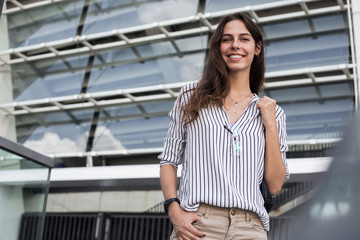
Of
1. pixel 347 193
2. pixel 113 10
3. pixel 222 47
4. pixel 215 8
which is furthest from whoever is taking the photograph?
pixel 113 10

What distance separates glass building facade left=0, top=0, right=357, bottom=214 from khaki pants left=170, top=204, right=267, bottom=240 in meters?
9.03

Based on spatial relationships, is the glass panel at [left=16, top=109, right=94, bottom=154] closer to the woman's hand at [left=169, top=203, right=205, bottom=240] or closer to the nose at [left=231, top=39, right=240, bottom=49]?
the nose at [left=231, top=39, right=240, bottom=49]

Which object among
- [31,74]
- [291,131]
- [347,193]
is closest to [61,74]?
[31,74]

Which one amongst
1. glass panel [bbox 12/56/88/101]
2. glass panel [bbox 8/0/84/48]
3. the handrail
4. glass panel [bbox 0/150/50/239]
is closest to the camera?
the handrail

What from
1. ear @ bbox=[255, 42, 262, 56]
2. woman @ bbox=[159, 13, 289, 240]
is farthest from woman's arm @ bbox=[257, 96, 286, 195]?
ear @ bbox=[255, 42, 262, 56]

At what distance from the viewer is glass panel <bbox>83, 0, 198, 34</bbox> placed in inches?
490

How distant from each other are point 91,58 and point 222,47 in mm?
11395

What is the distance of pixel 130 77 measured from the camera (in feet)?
41.5

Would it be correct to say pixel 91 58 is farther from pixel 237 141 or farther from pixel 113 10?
pixel 237 141

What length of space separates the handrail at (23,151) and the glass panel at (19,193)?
0.14ft

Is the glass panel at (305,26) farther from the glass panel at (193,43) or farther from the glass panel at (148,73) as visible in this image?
the glass panel at (148,73)

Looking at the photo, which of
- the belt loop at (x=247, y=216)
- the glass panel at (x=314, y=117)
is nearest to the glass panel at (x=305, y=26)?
the glass panel at (x=314, y=117)

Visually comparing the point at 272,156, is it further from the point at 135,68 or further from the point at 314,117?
the point at 135,68

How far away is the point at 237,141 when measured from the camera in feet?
6.37
